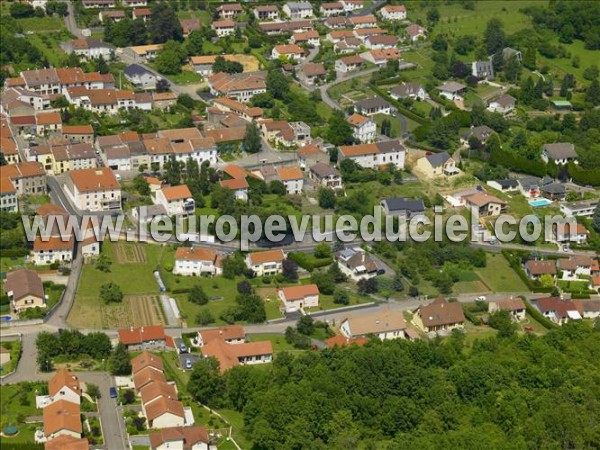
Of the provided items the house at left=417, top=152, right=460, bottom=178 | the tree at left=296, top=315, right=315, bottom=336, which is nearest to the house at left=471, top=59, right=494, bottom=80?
the house at left=417, top=152, right=460, bottom=178

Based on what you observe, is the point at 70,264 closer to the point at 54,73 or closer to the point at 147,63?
the point at 54,73

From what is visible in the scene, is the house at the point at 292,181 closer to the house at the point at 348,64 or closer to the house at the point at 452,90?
the house at the point at 452,90

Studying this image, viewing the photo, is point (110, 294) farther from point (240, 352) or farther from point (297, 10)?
point (297, 10)

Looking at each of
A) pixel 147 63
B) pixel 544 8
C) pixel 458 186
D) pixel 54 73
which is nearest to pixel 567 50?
pixel 544 8

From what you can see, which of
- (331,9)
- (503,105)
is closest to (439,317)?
(503,105)

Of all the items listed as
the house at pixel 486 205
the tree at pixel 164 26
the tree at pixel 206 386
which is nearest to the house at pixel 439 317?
the house at pixel 486 205
